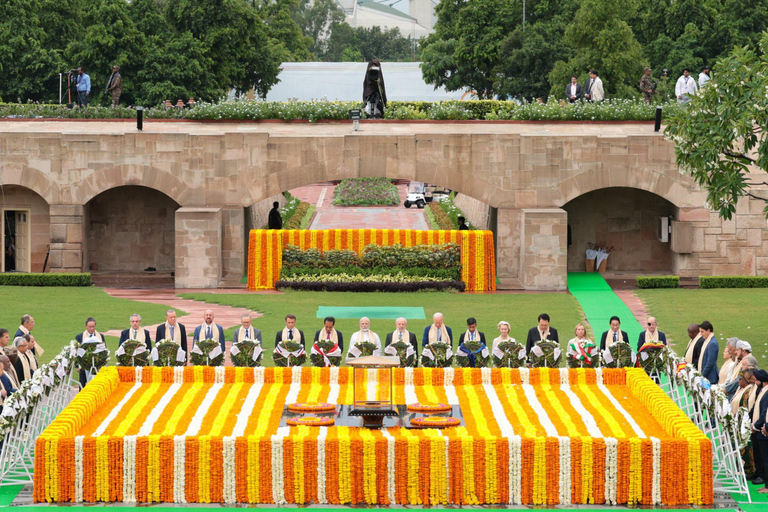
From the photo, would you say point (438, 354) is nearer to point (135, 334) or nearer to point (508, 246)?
point (135, 334)

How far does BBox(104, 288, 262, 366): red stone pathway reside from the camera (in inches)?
946

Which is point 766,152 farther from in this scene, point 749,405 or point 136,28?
point 136,28

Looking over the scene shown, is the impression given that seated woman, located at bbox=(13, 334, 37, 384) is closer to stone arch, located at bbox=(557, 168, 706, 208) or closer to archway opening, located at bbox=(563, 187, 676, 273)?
stone arch, located at bbox=(557, 168, 706, 208)

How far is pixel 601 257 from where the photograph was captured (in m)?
31.9

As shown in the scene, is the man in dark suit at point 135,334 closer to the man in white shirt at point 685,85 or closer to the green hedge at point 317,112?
the green hedge at point 317,112

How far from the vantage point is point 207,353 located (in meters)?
17.2

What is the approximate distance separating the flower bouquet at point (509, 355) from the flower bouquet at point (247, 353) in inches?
145

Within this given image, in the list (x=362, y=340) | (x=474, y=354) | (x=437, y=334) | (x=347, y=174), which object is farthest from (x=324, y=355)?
(x=347, y=174)

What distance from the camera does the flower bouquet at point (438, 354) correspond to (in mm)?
17266

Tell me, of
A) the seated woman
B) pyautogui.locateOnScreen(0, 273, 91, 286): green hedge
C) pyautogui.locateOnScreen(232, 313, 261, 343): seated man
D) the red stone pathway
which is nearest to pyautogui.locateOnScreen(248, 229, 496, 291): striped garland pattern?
the red stone pathway

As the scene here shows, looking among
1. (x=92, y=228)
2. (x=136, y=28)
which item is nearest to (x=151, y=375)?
(x=92, y=228)

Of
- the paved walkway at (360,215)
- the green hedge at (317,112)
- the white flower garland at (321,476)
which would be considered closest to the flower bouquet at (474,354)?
the white flower garland at (321,476)

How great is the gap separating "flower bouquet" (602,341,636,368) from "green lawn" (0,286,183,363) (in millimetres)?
9730

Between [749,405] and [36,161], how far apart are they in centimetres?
2185
